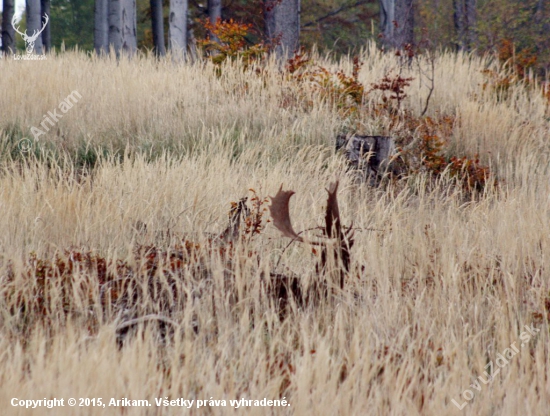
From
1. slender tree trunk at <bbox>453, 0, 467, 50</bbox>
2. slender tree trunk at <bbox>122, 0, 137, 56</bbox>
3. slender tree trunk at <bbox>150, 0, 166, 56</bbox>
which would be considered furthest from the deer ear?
slender tree trunk at <bbox>150, 0, 166, 56</bbox>

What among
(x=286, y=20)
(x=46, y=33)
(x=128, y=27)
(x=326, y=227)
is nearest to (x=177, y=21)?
(x=128, y=27)

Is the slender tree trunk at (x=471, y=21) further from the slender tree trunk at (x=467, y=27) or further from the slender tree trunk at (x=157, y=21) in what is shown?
the slender tree trunk at (x=157, y=21)

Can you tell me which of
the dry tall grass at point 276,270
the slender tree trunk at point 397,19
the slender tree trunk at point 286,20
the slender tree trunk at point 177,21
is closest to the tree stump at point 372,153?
the dry tall grass at point 276,270

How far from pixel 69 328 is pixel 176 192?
224 centimetres

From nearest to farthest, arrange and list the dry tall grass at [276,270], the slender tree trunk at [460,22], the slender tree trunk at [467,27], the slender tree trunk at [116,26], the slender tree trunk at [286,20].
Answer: the dry tall grass at [276,270]
the slender tree trunk at [286,20]
the slender tree trunk at [116,26]
the slender tree trunk at [467,27]
the slender tree trunk at [460,22]

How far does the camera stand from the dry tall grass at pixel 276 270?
2.68 m

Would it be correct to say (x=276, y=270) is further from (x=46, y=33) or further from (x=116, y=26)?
(x=46, y=33)

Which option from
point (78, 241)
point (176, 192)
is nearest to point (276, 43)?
point (176, 192)

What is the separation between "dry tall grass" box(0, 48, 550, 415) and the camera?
268 cm

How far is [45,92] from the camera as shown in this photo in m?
7.97

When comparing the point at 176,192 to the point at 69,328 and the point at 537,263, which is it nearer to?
the point at 69,328

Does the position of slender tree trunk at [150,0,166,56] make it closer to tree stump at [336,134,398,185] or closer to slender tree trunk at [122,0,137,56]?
slender tree trunk at [122,0,137,56]

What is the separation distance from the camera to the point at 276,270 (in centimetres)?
402

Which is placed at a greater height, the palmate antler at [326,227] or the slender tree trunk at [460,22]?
the slender tree trunk at [460,22]
